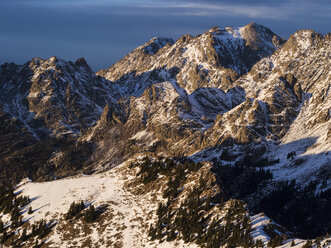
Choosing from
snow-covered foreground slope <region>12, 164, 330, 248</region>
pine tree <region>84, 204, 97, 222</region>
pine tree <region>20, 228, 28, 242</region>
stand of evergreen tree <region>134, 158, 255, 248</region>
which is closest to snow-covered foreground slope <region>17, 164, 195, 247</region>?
snow-covered foreground slope <region>12, 164, 330, 248</region>

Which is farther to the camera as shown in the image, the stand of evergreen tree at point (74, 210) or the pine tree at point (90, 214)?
the stand of evergreen tree at point (74, 210)

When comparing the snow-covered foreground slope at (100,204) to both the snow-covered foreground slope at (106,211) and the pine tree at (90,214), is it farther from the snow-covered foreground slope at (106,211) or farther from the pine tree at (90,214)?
the pine tree at (90,214)

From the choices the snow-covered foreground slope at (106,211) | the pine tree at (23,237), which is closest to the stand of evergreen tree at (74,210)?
the snow-covered foreground slope at (106,211)

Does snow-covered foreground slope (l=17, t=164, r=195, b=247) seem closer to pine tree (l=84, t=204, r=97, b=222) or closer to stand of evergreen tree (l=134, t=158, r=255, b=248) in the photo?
pine tree (l=84, t=204, r=97, b=222)

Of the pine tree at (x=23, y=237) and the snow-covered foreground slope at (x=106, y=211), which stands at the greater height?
the snow-covered foreground slope at (x=106, y=211)

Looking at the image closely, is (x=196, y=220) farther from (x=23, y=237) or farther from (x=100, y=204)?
(x=23, y=237)

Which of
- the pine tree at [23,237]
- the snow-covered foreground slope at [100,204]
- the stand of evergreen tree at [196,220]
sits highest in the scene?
the stand of evergreen tree at [196,220]

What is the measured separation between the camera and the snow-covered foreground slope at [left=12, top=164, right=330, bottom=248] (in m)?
142

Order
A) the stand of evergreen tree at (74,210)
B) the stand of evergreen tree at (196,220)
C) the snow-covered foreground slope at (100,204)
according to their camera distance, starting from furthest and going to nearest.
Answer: the stand of evergreen tree at (74,210), the snow-covered foreground slope at (100,204), the stand of evergreen tree at (196,220)

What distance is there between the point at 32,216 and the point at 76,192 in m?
20.6

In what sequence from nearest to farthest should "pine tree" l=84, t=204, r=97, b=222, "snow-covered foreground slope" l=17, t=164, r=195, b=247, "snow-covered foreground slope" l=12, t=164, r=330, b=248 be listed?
"snow-covered foreground slope" l=12, t=164, r=330, b=248 → "snow-covered foreground slope" l=17, t=164, r=195, b=247 → "pine tree" l=84, t=204, r=97, b=222

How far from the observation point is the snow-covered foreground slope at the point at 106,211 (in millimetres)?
141750

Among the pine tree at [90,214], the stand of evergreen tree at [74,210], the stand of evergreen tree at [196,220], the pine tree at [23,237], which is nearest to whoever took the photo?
the stand of evergreen tree at [196,220]

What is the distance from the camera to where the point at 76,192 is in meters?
176
